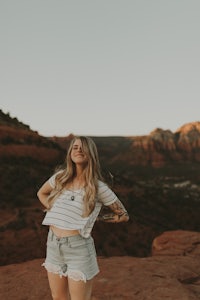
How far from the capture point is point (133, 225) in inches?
787

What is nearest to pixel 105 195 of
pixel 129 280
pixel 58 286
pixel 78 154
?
pixel 78 154

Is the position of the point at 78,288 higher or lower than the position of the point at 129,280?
higher

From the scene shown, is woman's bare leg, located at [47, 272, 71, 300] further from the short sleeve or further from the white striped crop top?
the short sleeve

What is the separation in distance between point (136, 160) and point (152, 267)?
87.4 m

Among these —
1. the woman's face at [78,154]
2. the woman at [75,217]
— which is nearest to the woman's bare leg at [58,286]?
the woman at [75,217]

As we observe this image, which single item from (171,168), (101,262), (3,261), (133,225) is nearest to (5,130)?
(133,225)

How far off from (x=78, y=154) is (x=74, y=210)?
494 millimetres

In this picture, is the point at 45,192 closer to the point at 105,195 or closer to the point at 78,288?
the point at 105,195

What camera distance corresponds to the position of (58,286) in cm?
314

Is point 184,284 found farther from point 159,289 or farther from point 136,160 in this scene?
point 136,160

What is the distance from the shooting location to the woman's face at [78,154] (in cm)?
308

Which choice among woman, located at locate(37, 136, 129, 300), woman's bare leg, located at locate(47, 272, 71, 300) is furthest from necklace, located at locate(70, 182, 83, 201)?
woman's bare leg, located at locate(47, 272, 71, 300)

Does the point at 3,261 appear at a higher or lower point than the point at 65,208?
lower

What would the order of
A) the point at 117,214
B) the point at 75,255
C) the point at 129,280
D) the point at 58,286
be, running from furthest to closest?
the point at 129,280, the point at 117,214, the point at 58,286, the point at 75,255
